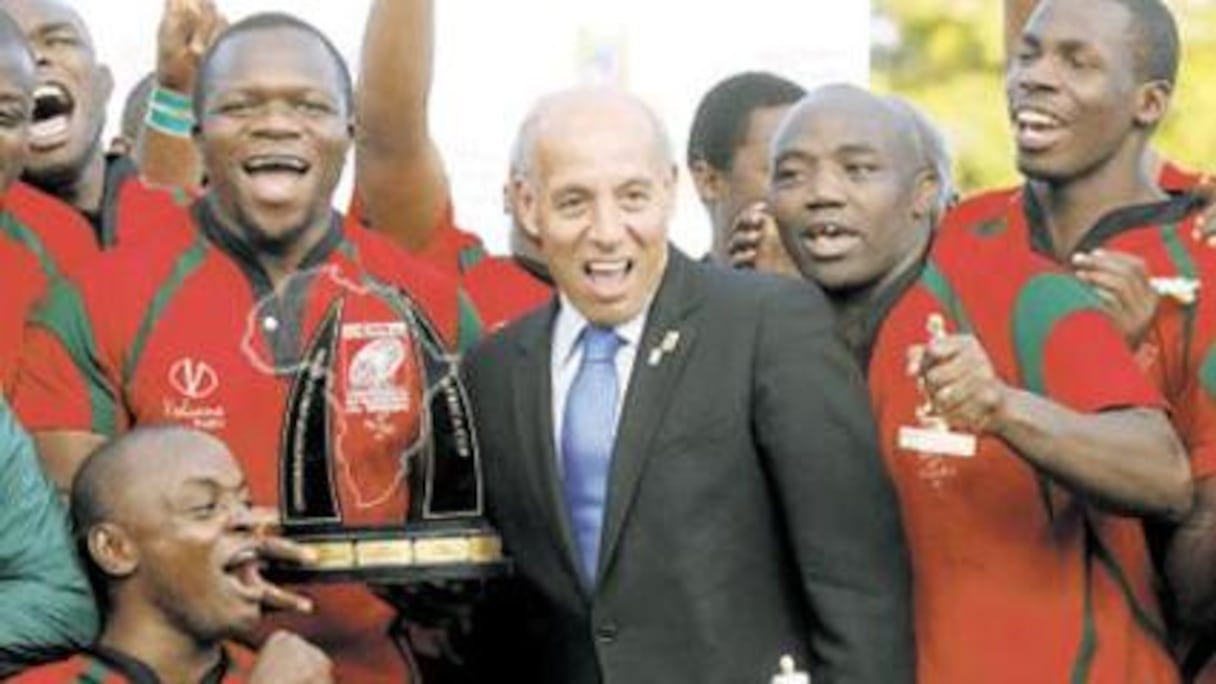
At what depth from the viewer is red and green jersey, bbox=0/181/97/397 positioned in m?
6.03

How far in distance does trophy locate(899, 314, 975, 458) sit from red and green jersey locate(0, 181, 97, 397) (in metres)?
1.60

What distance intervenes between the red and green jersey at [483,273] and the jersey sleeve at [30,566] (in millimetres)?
1371

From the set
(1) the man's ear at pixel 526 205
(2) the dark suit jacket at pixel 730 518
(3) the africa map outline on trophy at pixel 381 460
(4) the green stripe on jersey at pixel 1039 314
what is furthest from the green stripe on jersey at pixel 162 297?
(4) the green stripe on jersey at pixel 1039 314

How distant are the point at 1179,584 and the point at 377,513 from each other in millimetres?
1422

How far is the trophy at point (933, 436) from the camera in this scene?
5715 mm

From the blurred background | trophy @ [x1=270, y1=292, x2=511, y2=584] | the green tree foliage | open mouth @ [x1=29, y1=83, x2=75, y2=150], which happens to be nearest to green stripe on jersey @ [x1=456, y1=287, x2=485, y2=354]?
trophy @ [x1=270, y1=292, x2=511, y2=584]

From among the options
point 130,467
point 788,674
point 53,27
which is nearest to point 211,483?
point 130,467

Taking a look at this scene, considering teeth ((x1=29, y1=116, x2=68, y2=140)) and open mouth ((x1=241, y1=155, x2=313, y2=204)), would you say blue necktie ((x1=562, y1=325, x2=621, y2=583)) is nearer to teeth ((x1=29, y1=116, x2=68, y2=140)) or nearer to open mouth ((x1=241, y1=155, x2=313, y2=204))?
open mouth ((x1=241, y1=155, x2=313, y2=204))

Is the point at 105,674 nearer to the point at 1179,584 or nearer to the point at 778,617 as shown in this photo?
the point at 778,617

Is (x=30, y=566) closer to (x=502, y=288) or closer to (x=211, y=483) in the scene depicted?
(x=211, y=483)

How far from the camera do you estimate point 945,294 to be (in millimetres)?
5879

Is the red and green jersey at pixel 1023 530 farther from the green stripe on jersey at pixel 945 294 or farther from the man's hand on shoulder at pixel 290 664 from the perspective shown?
A: the man's hand on shoulder at pixel 290 664

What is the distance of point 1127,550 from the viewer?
584 centimetres

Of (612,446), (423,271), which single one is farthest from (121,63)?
(612,446)
